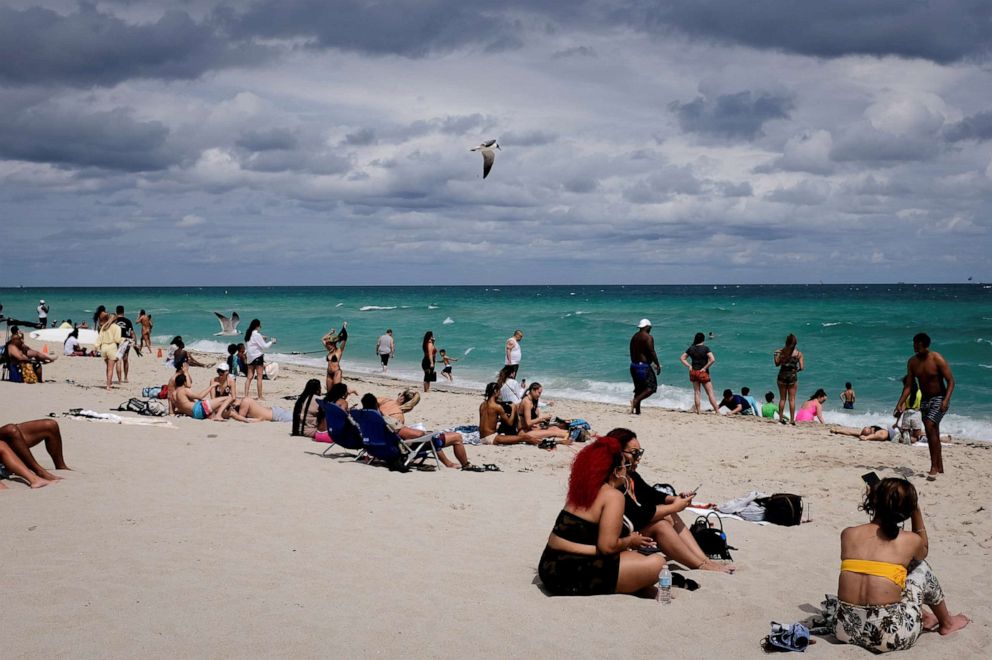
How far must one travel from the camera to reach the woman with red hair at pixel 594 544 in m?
4.64

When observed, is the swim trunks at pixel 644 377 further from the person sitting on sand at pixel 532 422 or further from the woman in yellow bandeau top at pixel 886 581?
the woman in yellow bandeau top at pixel 886 581

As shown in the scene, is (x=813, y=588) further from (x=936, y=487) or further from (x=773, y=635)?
(x=936, y=487)

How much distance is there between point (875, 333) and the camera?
37.8m

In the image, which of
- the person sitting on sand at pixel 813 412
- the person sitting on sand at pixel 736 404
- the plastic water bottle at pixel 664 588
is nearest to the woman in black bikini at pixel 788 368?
the person sitting on sand at pixel 813 412

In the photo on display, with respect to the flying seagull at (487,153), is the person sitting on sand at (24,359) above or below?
below

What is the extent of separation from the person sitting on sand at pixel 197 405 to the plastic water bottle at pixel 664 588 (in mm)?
8041

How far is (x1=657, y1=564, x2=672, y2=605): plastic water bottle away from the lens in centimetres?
477

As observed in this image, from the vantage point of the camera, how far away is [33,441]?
7066 millimetres

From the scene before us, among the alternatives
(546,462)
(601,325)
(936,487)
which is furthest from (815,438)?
(601,325)

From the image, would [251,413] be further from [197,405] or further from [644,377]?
[644,377]

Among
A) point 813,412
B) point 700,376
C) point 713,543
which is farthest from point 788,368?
point 713,543

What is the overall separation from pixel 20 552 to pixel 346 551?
77.0 inches

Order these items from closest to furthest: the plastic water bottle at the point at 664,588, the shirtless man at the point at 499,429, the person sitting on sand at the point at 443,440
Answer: the plastic water bottle at the point at 664,588
the person sitting on sand at the point at 443,440
the shirtless man at the point at 499,429

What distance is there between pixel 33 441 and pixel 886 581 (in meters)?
6.61
